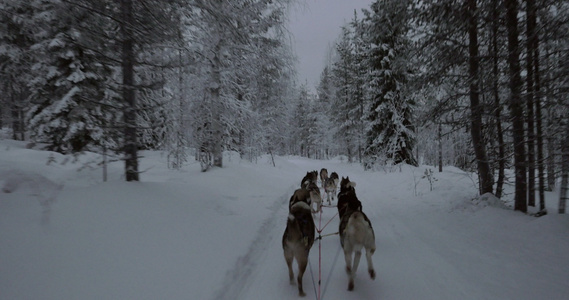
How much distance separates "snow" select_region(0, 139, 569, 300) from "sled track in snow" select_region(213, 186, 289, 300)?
0.07 ft

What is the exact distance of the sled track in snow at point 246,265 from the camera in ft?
11.4

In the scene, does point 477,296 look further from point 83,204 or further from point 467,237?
point 83,204

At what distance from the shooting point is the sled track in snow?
11.4ft

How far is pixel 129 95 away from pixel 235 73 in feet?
20.2

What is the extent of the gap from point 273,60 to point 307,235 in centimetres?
887

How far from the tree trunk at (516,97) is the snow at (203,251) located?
2.52 feet

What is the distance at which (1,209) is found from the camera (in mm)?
3539

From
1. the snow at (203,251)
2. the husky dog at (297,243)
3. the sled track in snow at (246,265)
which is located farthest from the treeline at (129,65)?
the husky dog at (297,243)

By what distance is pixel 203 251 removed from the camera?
171 inches

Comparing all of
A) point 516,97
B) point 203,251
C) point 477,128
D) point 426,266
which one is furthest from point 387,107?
point 203,251

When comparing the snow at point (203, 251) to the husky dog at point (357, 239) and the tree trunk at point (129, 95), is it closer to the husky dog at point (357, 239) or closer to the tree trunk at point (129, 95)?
the husky dog at point (357, 239)

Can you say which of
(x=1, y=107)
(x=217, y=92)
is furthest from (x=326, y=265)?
(x=217, y=92)

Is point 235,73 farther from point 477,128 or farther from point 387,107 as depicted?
point 387,107

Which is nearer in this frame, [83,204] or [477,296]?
[477,296]
